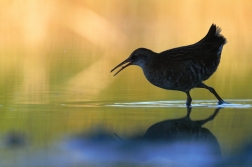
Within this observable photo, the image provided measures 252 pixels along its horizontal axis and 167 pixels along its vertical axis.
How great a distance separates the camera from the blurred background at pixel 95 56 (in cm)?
706

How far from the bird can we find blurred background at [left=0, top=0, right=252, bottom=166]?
1.07 feet

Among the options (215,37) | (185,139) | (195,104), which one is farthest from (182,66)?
(185,139)

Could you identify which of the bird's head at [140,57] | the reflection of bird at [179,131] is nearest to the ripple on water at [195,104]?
the bird's head at [140,57]

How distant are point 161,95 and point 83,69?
367 cm

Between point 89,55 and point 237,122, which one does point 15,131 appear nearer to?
point 237,122

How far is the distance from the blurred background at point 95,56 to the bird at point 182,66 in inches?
12.8

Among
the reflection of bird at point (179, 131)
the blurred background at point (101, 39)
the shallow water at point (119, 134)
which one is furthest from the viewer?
the blurred background at point (101, 39)

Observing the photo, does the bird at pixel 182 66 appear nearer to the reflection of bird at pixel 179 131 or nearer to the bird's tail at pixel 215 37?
the bird's tail at pixel 215 37

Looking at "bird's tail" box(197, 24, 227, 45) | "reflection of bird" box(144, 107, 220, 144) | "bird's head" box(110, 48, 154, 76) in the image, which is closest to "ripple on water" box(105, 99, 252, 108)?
"bird's head" box(110, 48, 154, 76)

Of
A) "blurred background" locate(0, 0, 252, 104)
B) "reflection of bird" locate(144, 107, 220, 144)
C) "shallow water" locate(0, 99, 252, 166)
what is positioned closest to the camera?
"shallow water" locate(0, 99, 252, 166)

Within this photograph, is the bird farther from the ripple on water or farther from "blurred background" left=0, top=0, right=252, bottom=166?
Answer: "blurred background" left=0, top=0, right=252, bottom=166

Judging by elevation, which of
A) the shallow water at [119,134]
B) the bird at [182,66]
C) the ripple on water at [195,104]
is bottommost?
the shallow water at [119,134]

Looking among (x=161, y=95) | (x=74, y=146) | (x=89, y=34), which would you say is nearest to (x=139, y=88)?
(x=161, y=95)

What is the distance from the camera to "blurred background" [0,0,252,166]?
7.06 m
